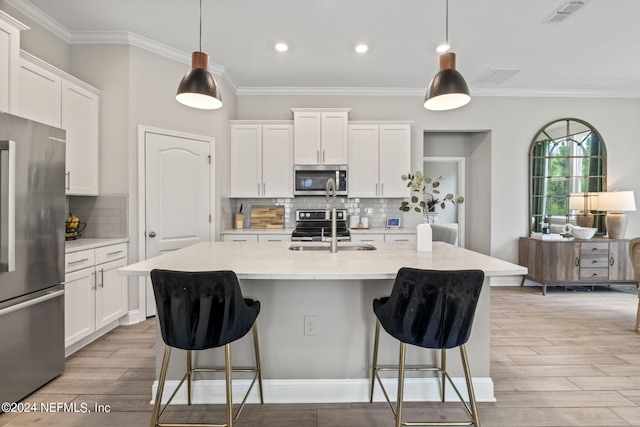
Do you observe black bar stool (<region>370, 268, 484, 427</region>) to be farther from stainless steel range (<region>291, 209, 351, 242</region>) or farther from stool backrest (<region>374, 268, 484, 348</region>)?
stainless steel range (<region>291, 209, 351, 242</region>)

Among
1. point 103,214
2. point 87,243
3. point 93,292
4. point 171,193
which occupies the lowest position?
point 93,292

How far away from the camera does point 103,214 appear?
3500mm

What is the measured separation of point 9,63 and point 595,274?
6439 millimetres

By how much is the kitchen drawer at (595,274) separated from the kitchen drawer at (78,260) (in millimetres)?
5670

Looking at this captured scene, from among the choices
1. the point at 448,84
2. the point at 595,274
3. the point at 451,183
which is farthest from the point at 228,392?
the point at 451,183

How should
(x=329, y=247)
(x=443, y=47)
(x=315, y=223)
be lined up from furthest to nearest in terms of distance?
(x=315, y=223)
(x=443, y=47)
(x=329, y=247)

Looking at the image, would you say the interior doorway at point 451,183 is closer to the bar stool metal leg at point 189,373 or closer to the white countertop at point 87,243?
the white countertop at point 87,243

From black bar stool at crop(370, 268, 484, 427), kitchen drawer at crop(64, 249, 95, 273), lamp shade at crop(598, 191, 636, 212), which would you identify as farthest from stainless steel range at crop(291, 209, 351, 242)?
lamp shade at crop(598, 191, 636, 212)

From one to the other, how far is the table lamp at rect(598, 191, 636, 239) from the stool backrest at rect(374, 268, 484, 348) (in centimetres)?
452

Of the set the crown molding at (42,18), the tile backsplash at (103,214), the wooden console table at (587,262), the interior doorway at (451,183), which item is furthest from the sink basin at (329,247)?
the interior doorway at (451,183)

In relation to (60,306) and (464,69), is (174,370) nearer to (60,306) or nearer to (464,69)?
(60,306)

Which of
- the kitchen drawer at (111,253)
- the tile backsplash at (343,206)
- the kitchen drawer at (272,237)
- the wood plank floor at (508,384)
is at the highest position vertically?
the tile backsplash at (343,206)

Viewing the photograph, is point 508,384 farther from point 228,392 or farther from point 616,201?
point 616,201

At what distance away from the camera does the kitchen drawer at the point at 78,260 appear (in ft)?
8.72
